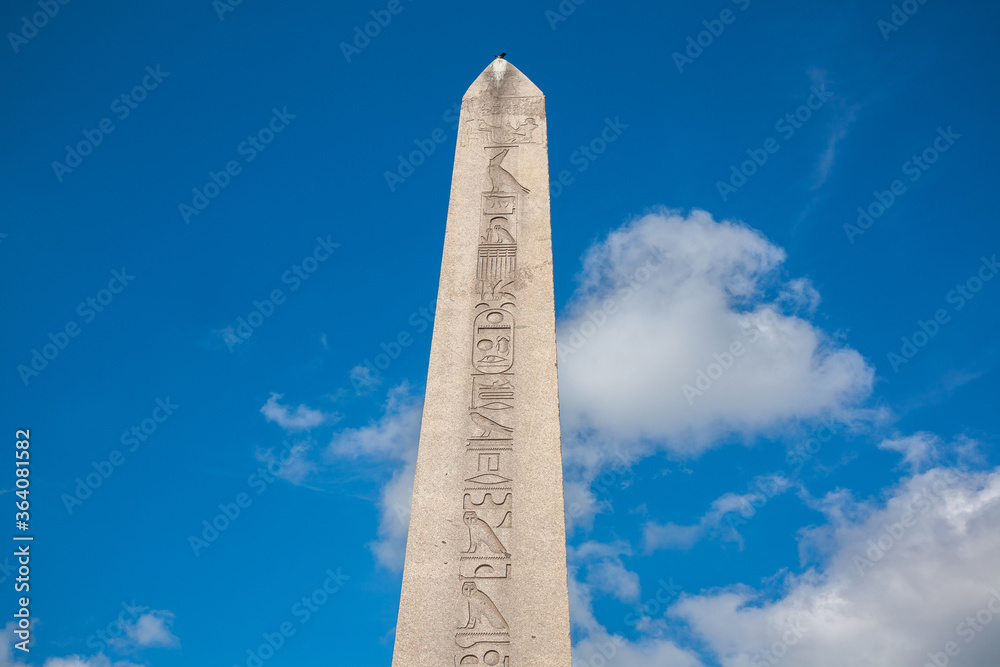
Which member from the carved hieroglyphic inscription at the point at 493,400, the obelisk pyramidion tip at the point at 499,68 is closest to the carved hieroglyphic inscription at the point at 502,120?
the carved hieroglyphic inscription at the point at 493,400

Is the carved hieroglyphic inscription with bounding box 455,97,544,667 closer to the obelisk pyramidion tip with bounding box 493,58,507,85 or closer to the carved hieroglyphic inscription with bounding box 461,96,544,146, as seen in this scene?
the carved hieroglyphic inscription with bounding box 461,96,544,146

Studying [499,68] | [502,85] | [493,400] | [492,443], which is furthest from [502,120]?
[492,443]

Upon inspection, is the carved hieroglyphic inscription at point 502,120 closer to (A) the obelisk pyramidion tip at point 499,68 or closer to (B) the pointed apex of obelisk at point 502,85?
(B) the pointed apex of obelisk at point 502,85

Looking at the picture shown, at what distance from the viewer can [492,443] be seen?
5.61m

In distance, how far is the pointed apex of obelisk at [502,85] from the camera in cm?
709

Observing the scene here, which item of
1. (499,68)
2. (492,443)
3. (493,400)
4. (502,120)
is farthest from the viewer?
(499,68)

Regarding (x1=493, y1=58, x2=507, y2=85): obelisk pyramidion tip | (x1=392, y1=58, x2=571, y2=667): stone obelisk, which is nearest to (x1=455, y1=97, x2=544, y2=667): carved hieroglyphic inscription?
(x1=392, y1=58, x2=571, y2=667): stone obelisk

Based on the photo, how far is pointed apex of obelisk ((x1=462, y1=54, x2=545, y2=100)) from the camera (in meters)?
7.09

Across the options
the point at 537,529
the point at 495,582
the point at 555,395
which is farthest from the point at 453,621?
the point at 555,395

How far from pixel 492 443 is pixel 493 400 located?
0.30m

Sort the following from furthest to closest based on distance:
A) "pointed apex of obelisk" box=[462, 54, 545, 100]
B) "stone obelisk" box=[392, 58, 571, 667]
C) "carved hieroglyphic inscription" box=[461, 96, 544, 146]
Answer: "pointed apex of obelisk" box=[462, 54, 545, 100] < "carved hieroglyphic inscription" box=[461, 96, 544, 146] < "stone obelisk" box=[392, 58, 571, 667]

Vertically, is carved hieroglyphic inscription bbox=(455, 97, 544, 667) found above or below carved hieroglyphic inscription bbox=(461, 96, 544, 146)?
below

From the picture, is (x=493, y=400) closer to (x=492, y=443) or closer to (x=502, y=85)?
(x=492, y=443)

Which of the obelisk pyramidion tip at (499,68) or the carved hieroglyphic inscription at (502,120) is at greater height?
the obelisk pyramidion tip at (499,68)
